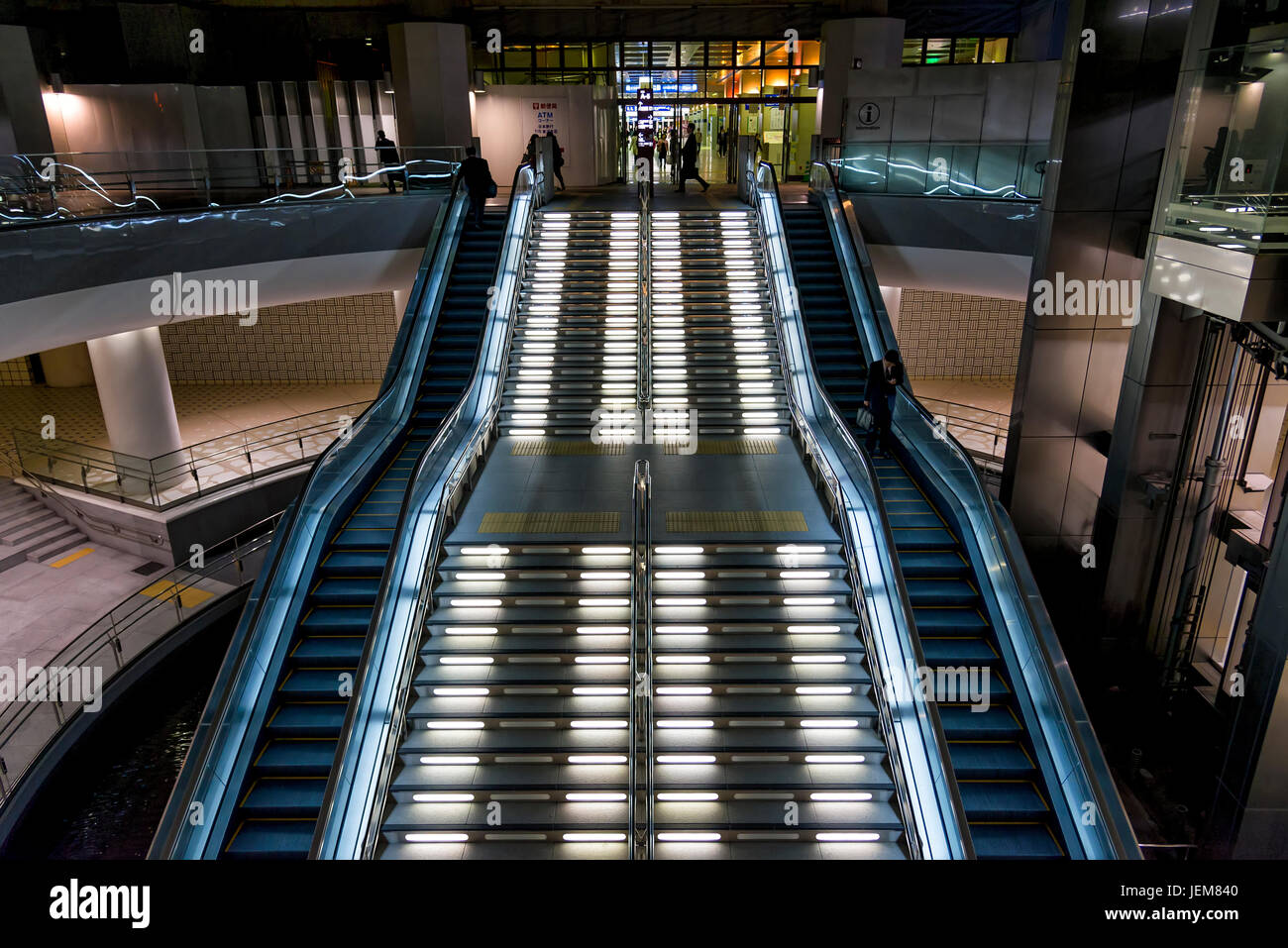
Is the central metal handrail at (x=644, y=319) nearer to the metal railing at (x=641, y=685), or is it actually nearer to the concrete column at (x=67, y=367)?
the metal railing at (x=641, y=685)

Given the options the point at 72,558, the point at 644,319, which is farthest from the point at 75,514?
the point at 644,319

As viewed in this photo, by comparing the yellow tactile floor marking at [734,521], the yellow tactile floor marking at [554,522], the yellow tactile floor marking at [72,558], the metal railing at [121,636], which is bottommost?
the yellow tactile floor marking at [72,558]

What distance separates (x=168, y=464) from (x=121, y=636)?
349cm

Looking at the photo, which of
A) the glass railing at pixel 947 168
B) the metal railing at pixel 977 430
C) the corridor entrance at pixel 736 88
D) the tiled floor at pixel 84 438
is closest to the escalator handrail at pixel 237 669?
the tiled floor at pixel 84 438

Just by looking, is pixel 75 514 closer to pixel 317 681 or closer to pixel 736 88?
pixel 317 681

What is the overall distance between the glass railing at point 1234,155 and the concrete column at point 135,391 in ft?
43.6

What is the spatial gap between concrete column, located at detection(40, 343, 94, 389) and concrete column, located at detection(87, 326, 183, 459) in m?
6.52

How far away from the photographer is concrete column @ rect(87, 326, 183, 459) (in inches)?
494

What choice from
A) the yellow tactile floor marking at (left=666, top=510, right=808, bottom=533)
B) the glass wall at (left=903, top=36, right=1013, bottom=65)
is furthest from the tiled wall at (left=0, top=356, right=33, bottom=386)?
the glass wall at (left=903, top=36, right=1013, bottom=65)

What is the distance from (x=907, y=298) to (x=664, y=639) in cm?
1398

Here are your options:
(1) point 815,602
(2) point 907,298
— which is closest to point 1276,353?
(1) point 815,602

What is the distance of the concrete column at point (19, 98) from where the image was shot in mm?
13875

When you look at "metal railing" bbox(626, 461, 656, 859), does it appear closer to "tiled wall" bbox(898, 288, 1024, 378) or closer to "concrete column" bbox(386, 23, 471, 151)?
"tiled wall" bbox(898, 288, 1024, 378)
